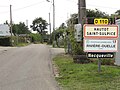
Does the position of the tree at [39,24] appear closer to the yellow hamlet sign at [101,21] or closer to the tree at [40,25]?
the tree at [40,25]

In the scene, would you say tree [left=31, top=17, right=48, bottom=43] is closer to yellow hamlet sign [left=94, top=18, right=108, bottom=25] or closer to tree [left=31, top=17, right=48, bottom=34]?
tree [left=31, top=17, right=48, bottom=34]

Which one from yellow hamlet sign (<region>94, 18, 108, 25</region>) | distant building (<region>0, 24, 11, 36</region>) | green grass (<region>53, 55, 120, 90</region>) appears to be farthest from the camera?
distant building (<region>0, 24, 11, 36</region>)

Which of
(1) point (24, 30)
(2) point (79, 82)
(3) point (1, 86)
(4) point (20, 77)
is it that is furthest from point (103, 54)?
(1) point (24, 30)

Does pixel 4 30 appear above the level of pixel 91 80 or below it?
above

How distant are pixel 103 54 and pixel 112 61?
5.35 m

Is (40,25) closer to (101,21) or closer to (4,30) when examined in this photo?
(4,30)

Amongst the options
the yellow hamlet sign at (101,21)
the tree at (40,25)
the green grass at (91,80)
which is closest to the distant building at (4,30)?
the tree at (40,25)

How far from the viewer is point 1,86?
12.2m

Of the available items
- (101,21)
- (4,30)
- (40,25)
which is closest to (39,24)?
(40,25)

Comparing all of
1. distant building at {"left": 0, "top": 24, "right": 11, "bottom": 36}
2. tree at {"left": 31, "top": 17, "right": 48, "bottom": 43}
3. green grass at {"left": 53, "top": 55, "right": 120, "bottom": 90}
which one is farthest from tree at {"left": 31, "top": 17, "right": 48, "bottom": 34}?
green grass at {"left": 53, "top": 55, "right": 120, "bottom": 90}

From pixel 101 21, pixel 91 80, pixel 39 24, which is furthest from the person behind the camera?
pixel 39 24

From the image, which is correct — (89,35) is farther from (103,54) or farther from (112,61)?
(112,61)

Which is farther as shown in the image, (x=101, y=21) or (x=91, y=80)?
→ (x=101, y=21)

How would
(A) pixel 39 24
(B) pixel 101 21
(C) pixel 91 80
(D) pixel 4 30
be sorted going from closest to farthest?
(C) pixel 91 80 < (B) pixel 101 21 < (D) pixel 4 30 < (A) pixel 39 24
